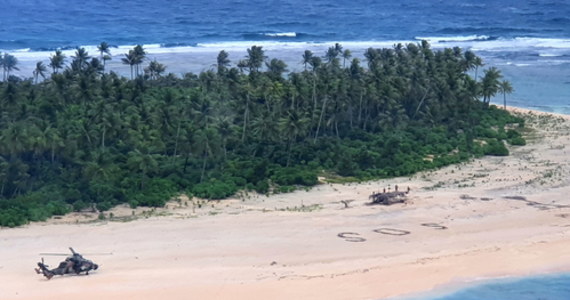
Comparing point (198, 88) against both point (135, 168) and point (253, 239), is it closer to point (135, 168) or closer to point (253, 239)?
point (135, 168)

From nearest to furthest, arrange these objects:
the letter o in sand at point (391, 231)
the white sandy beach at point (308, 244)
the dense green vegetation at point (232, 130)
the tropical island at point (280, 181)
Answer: the white sandy beach at point (308, 244) → the tropical island at point (280, 181) → the letter o in sand at point (391, 231) → the dense green vegetation at point (232, 130)

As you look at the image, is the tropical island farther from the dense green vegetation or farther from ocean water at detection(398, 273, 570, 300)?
ocean water at detection(398, 273, 570, 300)

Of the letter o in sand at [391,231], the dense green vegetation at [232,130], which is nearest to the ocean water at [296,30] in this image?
the dense green vegetation at [232,130]

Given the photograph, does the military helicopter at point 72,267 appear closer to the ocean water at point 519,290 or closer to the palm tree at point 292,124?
the ocean water at point 519,290

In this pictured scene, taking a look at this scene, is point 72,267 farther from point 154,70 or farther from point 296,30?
point 296,30

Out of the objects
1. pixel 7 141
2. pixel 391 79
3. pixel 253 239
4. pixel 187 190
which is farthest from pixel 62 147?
pixel 391 79

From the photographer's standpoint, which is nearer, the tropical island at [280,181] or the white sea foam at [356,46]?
the tropical island at [280,181]

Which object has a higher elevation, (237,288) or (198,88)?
(198,88)
